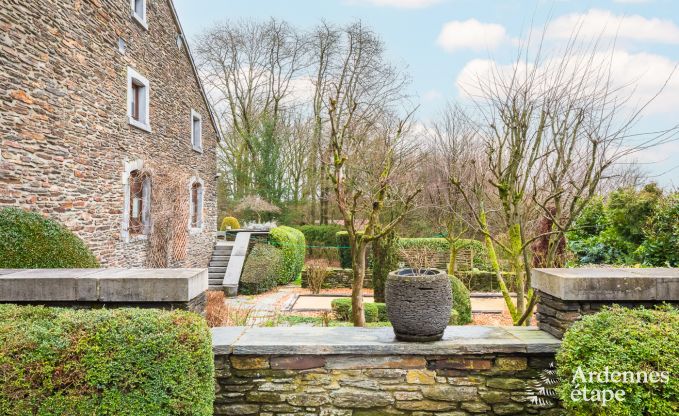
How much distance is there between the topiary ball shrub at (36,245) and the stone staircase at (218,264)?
7.66 m

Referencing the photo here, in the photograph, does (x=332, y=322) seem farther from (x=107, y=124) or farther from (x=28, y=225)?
(x=107, y=124)

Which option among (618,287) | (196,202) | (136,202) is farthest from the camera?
(196,202)

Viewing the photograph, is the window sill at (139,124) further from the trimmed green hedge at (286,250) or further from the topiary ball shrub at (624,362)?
the topiary ball shrub at (624,362)

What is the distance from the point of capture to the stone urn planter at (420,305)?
11.1 ft

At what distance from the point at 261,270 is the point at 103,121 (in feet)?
20.8

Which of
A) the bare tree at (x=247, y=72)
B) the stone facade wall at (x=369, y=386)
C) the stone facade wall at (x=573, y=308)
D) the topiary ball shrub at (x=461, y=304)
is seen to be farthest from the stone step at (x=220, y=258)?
the stone facade wall at (x=573, y=308)

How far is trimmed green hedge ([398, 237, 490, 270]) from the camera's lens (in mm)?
15016

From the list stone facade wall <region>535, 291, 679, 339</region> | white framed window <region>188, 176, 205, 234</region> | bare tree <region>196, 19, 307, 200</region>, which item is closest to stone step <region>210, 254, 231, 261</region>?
white framed window <region>188, 176, 205, 234</region>

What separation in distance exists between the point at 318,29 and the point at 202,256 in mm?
14651

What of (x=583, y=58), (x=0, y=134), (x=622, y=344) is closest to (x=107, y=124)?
(x=0, y=134)

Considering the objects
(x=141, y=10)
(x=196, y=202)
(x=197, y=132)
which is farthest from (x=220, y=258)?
(x=141, y=10)

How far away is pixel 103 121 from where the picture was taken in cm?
894

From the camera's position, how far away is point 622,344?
2734 mm

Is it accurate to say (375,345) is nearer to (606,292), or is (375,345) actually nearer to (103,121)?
(606,292)
